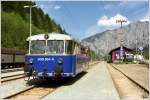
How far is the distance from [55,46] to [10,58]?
1147 inches

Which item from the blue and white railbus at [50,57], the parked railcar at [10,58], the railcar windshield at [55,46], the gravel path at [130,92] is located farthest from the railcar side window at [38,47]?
the parked railcar at [10,58]

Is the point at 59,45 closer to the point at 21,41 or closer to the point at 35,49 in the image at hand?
the point at 35,49

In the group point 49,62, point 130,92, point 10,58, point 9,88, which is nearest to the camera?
point 130,92

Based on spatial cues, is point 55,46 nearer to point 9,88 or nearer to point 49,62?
point 49,62

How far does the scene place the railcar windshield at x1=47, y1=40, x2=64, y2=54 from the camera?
18277 millimetres

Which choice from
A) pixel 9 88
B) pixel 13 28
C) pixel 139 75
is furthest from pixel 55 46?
pixel 13 28

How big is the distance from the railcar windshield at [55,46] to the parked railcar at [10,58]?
25144 millimetres

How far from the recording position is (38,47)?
18.6 m

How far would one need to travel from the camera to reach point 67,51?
60.2 ft

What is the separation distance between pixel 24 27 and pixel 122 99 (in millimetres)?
69681

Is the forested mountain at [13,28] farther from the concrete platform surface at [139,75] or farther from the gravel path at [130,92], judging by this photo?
the gravel path at [130,92]

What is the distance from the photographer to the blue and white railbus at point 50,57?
18.1 meters

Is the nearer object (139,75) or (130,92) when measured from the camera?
(130,92)

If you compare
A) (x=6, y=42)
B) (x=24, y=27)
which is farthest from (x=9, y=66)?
(x=24, y=27)
